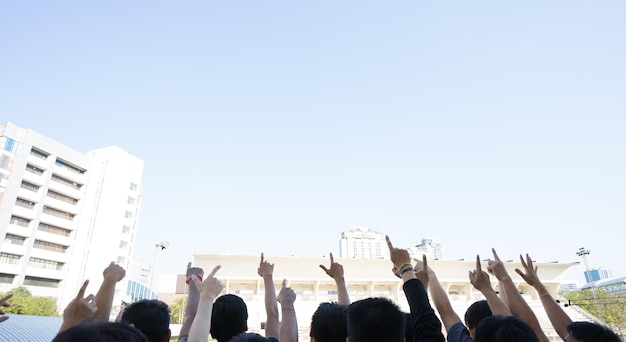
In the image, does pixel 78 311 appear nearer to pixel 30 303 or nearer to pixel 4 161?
pixel 30 303

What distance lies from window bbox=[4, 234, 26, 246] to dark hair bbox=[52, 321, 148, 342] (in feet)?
184

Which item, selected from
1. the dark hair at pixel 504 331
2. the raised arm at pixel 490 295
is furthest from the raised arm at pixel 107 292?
the raised arm at pixel 490 295

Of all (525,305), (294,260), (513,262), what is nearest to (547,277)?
(513,262)

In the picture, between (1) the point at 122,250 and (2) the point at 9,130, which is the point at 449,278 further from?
(2) the point at 9,130

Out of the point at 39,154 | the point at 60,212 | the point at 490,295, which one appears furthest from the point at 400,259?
the point at 60,212

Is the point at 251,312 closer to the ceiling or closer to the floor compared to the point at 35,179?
closer to the floor

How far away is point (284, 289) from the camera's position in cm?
341

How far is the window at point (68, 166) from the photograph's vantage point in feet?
171

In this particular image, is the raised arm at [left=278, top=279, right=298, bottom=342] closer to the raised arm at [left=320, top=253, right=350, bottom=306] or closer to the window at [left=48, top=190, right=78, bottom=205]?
the raised arm at [left=320, top=253, right=350, bottom=306]

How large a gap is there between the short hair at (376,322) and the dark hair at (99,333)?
1.14 meters

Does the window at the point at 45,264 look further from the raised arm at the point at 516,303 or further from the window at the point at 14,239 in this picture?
the raised arm at the point at 516,303

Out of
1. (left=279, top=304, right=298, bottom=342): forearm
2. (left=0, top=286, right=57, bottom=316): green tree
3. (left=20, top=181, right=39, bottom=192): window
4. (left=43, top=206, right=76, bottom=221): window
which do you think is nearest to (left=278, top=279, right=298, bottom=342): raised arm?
(left=279, top=304, right=298, bottom=342): forearm

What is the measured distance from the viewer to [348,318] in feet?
6.86

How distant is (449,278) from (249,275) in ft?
67.7
